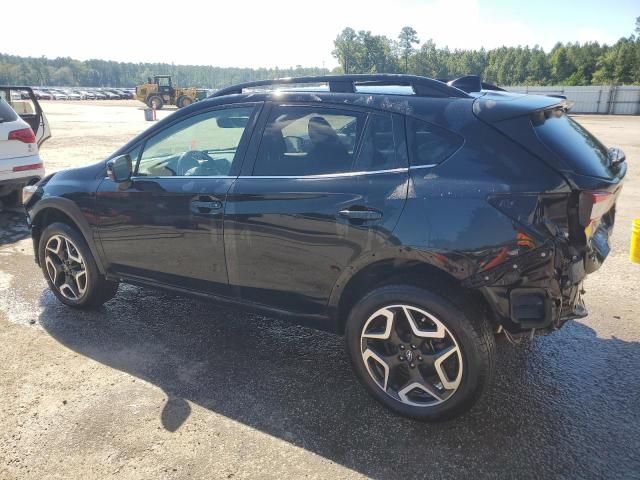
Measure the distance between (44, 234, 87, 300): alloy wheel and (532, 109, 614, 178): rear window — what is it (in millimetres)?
3455

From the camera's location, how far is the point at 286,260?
297 centimetres

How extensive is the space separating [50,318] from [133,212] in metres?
1.32

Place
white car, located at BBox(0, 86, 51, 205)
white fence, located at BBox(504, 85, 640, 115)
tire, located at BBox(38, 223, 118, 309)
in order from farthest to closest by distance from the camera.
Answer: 1. white fence, located at BBox(504, 85, 640, 115)
2. white car, located at BBox(0, 86, 51, 205)
3. tire, located at BBox(38, 223, 118, 309)

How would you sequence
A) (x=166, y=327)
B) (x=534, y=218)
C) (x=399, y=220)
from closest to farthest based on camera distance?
(x=534, y=218) → (x=399, y=220) → (x=166, y=327)

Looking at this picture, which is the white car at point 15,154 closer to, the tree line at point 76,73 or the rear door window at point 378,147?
the rear door window at point 378,147

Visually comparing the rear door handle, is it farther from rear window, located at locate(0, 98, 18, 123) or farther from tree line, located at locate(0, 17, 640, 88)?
tree line, located at locate(0, 17, 640, 88)

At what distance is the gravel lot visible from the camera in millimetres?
2422

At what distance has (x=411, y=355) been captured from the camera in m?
2.68

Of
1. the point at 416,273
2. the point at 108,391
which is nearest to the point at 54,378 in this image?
the point at 108,391

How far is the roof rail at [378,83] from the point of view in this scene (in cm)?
274

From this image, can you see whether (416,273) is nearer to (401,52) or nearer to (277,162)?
(277,162)

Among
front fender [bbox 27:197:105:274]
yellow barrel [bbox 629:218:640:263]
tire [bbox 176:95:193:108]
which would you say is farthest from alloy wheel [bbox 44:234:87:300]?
tire [bbox 176:95:193:108]

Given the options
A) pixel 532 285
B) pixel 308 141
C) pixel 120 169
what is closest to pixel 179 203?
pixel 120 169

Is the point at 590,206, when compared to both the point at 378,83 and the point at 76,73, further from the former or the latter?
the point at 76,73
